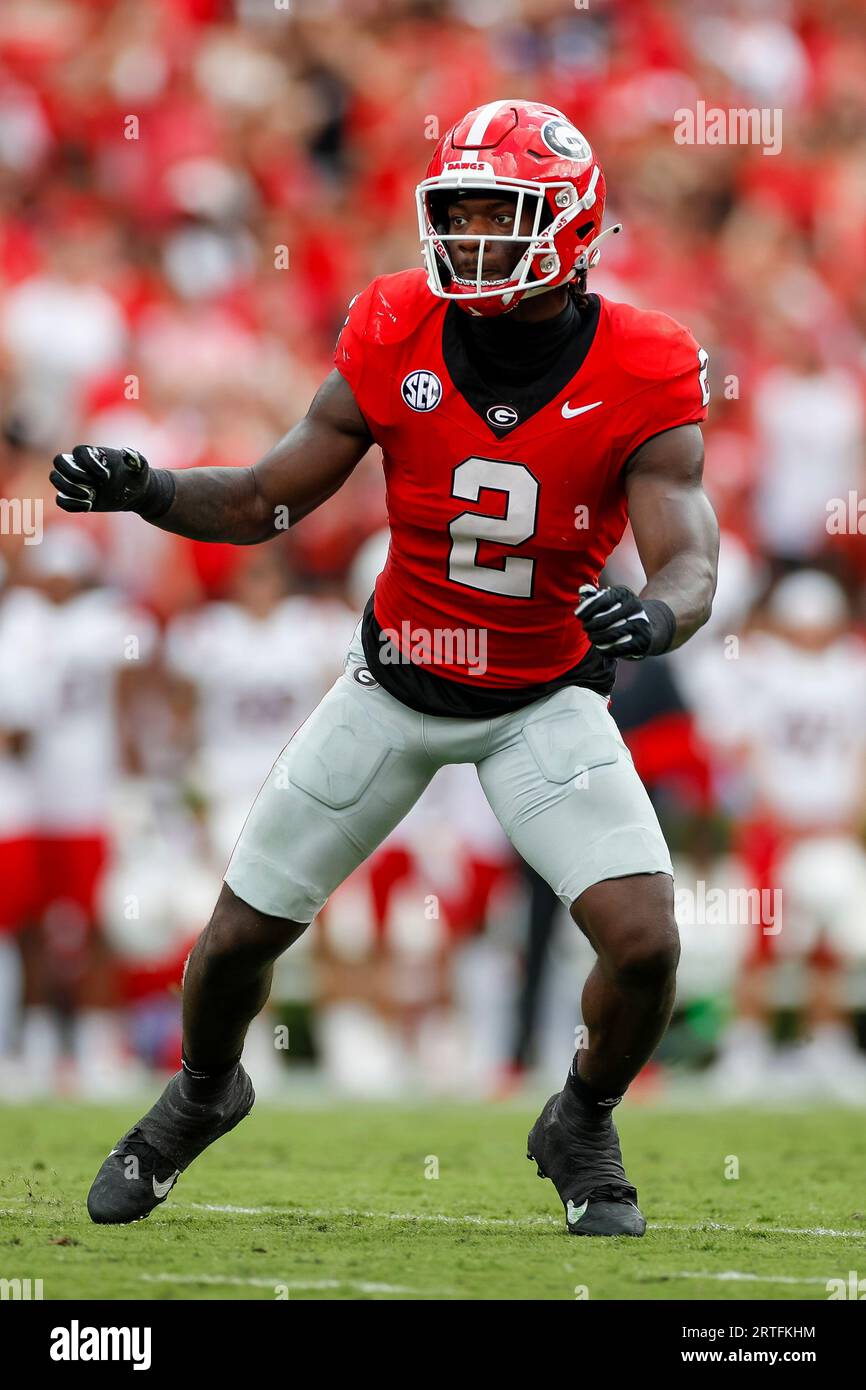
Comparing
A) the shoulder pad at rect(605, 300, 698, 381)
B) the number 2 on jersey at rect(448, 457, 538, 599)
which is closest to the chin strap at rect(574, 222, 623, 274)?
the shoulder pad at rect(605, 300, 698, 381)

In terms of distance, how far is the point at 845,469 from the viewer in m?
10.6

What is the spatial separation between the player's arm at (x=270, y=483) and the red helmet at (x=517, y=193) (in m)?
0.39

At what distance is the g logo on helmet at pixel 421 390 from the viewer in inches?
182

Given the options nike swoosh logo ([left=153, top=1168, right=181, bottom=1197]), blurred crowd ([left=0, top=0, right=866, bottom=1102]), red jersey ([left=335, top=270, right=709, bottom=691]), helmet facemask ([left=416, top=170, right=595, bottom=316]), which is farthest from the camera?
blurred crowd ([left=0, top=0, right=866, bottom=1102])

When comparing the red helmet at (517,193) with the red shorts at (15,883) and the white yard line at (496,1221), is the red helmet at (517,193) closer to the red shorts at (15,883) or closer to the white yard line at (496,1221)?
the white yard line at (496,1221)

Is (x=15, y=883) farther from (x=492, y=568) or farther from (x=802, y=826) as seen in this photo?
(x=492, y=568)

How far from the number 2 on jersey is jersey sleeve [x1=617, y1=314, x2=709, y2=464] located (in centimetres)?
23

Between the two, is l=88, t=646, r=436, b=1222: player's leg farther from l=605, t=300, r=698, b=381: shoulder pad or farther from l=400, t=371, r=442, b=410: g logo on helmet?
l=605, t=300, r=698, b=381: shoulder pad

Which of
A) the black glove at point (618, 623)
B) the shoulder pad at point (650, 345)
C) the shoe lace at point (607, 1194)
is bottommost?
the shoe lace at point (607, 1194)

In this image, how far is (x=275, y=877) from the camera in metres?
4.70

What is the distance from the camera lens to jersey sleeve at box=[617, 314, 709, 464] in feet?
14.9

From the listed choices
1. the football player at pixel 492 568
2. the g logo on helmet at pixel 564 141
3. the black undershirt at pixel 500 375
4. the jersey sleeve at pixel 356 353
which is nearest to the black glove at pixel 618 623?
the football player at pixel 492 568

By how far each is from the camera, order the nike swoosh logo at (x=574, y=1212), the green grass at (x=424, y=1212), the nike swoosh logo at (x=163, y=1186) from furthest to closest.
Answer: the nike swoosh logo at (x=163, y=1186) < the nike swoosh logo at (x=574, y=1212) < the green grass at (x=424, y=1212)

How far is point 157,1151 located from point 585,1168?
3.09ft
